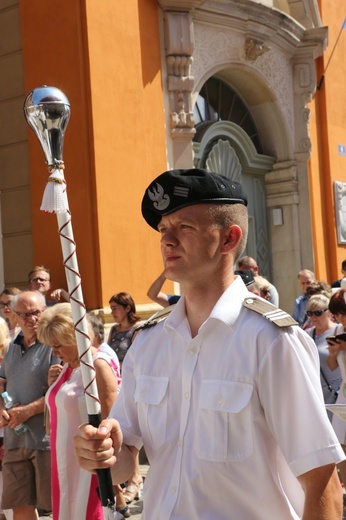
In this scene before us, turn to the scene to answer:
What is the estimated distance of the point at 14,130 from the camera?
32.4 feet

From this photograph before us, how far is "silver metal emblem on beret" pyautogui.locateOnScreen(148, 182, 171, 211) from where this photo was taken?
7.73ft

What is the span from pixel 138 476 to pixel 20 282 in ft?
11.5

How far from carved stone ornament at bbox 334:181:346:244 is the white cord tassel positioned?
41.0 ft

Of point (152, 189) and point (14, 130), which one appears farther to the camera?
point (14, 130)

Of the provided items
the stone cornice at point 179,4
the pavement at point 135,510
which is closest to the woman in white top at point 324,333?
the pavement at point 135,510

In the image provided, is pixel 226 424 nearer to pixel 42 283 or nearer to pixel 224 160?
pixel 42 283

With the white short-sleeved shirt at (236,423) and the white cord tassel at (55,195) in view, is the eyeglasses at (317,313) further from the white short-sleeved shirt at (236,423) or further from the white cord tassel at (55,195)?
the white cord tassel at (55,195)

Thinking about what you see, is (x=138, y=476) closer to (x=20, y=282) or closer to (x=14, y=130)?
→ (x=20, y=282)

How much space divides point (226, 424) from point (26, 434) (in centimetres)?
317

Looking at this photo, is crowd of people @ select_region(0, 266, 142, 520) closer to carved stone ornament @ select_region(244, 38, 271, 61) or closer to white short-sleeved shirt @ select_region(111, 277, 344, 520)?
white short-sleeved shirt @ select_region(111, 277, 344, 520)

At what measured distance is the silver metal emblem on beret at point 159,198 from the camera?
92.8 inches

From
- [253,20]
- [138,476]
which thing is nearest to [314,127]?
[253,20]

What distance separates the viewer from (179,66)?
34.4 ft

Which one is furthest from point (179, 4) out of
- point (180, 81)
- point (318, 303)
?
point (318, 303)
